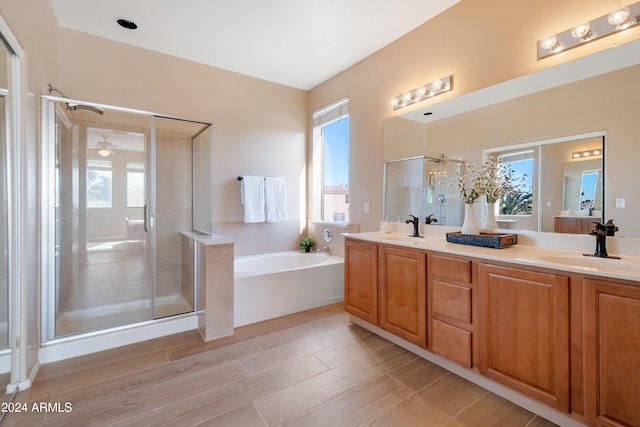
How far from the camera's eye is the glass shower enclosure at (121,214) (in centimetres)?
256

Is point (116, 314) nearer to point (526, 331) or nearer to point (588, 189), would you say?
point (526, 331)

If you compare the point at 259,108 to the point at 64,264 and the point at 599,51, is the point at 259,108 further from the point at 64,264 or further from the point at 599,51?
the point at 599,51

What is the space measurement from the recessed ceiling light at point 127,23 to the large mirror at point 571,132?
3.06 metres

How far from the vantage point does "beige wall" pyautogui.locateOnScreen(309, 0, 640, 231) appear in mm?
1811

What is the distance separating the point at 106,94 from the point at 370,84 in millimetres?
2826

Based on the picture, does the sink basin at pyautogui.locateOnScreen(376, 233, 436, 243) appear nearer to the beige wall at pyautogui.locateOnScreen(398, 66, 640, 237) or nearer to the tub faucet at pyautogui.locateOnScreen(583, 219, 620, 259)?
the beige wall at pyautogui.locateOnScreen(398, 66, 640, 237)

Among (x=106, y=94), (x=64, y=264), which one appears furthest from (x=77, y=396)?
(x=106, y=94)

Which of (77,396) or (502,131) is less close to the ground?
(502,131)

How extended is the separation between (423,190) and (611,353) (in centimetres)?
167

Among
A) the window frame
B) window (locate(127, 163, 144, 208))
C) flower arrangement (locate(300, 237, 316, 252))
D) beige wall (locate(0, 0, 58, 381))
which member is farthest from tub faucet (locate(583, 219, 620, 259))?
window (locate(127, 163, 144, 208))

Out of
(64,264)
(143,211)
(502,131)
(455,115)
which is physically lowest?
(64,264)

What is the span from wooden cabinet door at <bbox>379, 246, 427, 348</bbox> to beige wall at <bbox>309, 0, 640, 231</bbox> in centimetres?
91

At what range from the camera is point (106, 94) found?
9.32ft

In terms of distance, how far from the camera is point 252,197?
358 cm
